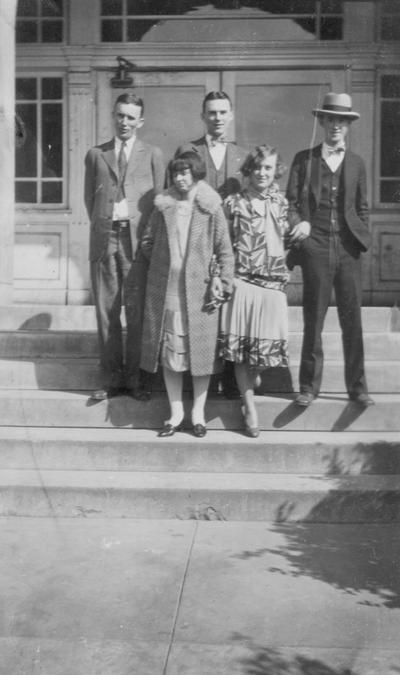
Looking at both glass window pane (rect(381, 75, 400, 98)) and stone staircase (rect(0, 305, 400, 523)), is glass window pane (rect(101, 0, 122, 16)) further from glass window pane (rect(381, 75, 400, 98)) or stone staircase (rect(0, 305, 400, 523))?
stone staircase (rect(0, 305, 400, 523))

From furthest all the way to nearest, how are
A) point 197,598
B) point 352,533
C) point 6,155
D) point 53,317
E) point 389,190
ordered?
point 389,190 < point 6,155 < point 53,317 < point 352,533 < point 197,598

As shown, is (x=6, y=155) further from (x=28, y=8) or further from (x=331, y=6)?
(x=331, y=6)

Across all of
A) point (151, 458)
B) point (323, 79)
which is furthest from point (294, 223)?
point (323, 79)

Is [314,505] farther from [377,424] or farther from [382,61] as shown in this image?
[382,61]

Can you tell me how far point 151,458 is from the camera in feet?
17.7

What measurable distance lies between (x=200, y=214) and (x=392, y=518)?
6.79 feet

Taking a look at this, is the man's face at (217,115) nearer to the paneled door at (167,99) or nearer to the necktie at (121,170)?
the necktie at (121,170)

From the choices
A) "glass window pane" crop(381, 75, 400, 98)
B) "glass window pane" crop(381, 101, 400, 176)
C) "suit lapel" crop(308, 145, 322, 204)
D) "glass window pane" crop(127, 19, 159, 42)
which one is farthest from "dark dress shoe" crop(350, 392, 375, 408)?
"glass window pane" crop(127, 19, 159, 42)

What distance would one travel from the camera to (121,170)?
5812mm

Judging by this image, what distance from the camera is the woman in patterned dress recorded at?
5.40m

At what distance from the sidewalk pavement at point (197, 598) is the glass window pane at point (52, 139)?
4539 millimetres

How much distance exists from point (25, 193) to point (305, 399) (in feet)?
14.2

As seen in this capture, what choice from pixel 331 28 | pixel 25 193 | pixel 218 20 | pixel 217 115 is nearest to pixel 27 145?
pixel 25 193

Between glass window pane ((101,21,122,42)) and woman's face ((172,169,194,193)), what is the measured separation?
145 inches
